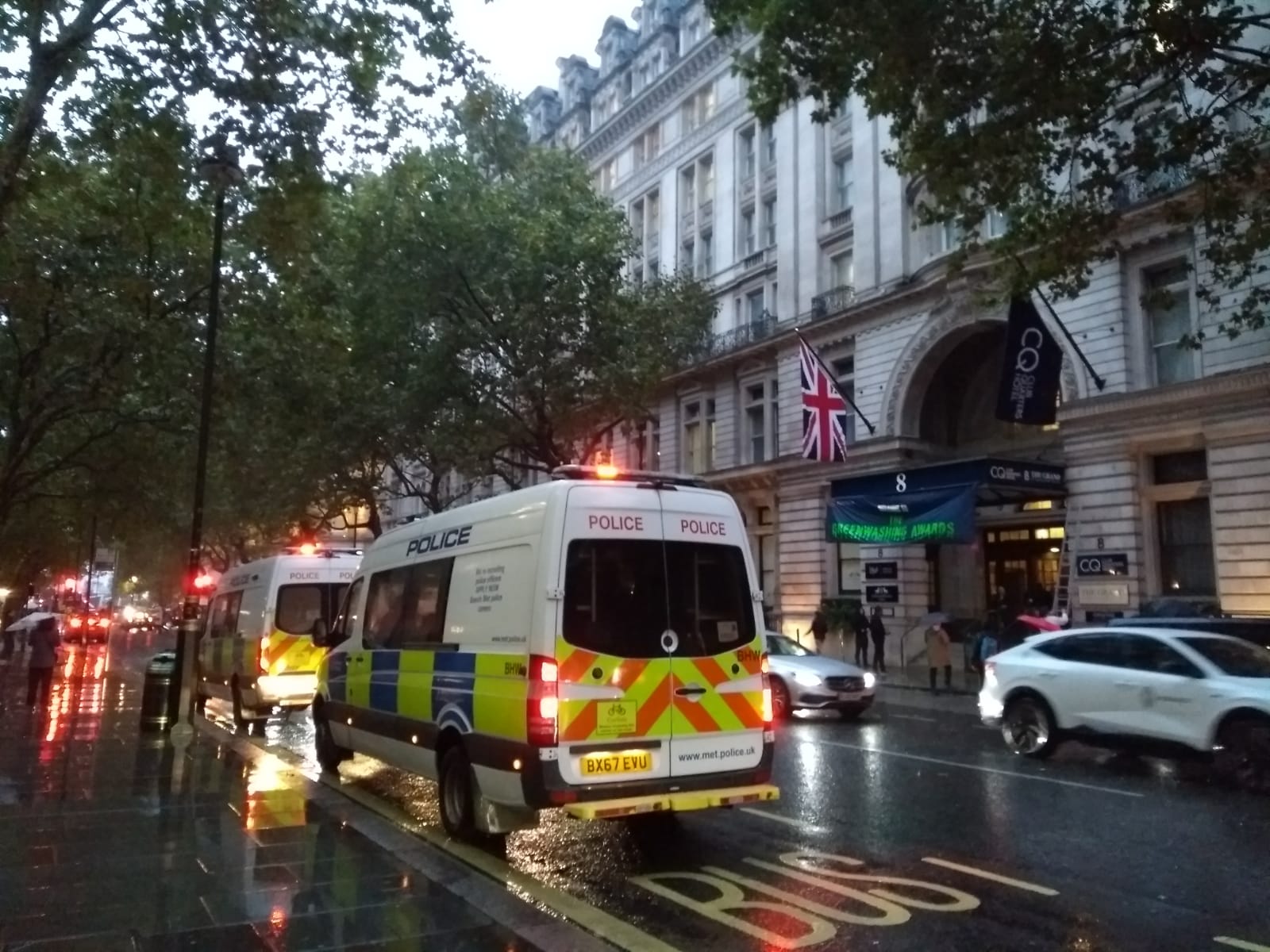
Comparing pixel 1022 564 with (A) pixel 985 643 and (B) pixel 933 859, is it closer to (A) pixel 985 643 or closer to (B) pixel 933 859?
(A) pixel 985 643

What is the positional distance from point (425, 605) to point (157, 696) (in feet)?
29.2

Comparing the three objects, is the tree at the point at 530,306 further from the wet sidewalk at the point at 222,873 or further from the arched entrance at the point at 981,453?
the wet sidewalk at the point at 222,873

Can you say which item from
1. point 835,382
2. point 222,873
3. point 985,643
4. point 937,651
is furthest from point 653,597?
point 835,382

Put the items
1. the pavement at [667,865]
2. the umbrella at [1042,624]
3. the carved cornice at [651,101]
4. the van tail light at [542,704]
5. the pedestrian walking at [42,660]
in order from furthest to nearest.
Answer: the carved cornice at [651,101] → the umbrella at [1042,624] → the pedestrian walking at [42,660] → the van tail light at [542,704] → the pavement at [667,865]

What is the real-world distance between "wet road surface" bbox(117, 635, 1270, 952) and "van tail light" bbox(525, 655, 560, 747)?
3.30ft

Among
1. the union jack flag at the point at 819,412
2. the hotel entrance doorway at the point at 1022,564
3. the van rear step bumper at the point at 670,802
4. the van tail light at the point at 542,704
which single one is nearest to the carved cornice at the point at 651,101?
the union jack flag at the point at 819,412

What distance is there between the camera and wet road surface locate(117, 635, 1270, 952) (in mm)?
6156

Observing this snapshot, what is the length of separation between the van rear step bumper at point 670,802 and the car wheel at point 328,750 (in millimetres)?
5251

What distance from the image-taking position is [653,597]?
778 cm

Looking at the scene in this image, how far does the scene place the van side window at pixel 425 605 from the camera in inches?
355

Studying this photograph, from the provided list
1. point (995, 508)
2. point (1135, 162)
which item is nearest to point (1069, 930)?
point (1135, 162)

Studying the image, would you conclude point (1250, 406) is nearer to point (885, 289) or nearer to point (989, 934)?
point (885, 289)

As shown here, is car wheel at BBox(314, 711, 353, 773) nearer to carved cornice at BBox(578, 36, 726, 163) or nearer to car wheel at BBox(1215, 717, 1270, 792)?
car wheel at BBox(1215, 717, 1270, 792)

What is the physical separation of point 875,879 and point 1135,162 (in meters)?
11.0
